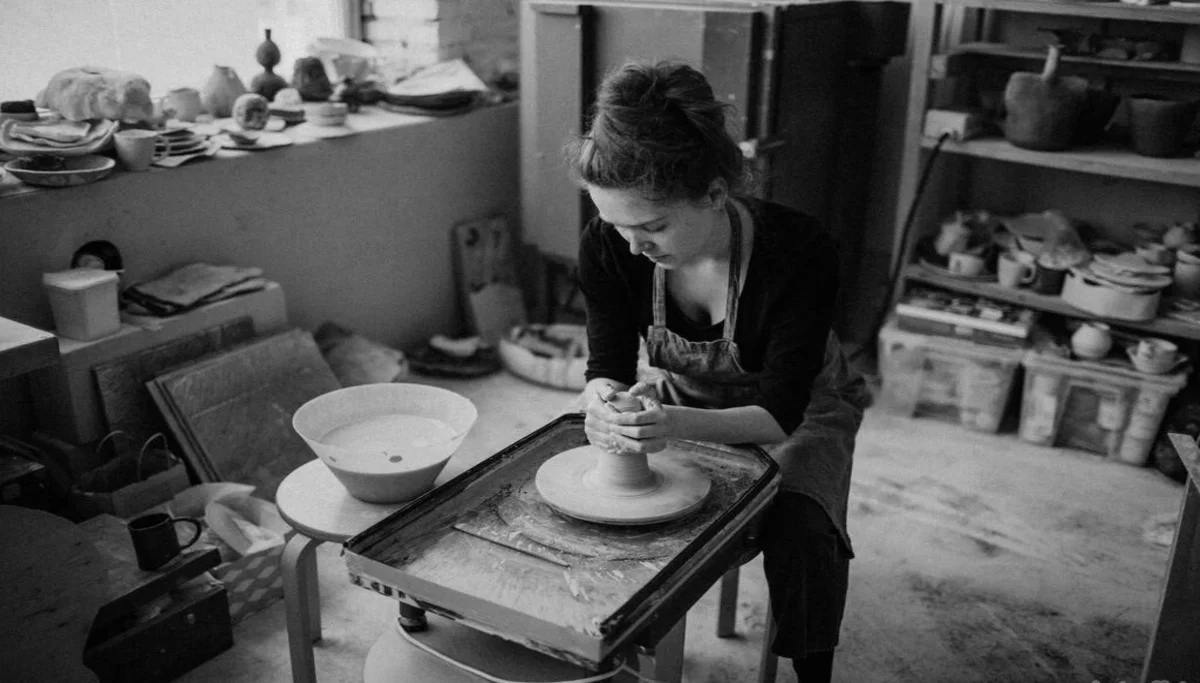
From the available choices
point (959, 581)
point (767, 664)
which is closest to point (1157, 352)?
point (959, 581)

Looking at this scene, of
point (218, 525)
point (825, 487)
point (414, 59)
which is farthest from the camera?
point (414, 59)

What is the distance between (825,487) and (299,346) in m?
1.93

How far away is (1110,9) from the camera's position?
3.11 meters

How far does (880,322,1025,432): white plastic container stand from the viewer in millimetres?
3529

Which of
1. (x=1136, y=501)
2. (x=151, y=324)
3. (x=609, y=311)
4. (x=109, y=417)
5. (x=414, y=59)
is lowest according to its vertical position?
(x=1136, y=501)

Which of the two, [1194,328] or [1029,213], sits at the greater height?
[1029,213]

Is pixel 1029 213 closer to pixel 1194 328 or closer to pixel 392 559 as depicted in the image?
pixel 1194 328

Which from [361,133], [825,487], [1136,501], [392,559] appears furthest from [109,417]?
[1136,501]

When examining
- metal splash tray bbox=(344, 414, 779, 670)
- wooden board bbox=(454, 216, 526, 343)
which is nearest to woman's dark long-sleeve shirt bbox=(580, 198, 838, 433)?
metal splash tray bbox=(344, 414, 779, 670)

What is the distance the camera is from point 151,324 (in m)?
2.87

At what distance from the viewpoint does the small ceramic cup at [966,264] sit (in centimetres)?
363

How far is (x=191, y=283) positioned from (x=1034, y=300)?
9.21 feet

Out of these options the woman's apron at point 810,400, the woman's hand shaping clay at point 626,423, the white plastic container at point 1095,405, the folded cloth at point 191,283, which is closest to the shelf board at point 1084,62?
the white plastic container at point 1095,405

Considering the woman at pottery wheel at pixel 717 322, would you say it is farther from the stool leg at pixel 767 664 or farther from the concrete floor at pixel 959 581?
the concrete floor at pixel 959 581
